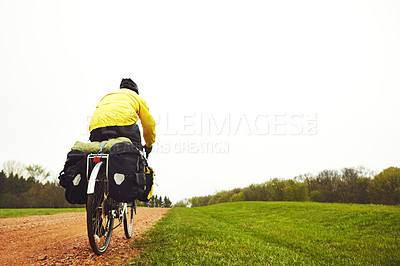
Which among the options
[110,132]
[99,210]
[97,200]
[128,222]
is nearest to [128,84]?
[110,132]

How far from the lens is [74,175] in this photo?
3320 millimetres

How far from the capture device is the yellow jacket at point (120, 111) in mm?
3797

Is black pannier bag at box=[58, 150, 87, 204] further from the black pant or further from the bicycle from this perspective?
the black pant

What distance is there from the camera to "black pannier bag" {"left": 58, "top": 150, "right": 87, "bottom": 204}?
3316mm

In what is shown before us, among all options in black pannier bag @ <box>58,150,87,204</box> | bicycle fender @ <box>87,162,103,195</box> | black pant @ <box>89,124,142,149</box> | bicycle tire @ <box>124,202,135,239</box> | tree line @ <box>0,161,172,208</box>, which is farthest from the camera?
tree line @ <box>0,161,172,208</box>

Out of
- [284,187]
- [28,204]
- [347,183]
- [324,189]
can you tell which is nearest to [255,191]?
[284,187]

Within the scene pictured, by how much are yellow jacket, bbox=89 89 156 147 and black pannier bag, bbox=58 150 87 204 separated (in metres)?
0.68

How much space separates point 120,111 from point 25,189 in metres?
67.2

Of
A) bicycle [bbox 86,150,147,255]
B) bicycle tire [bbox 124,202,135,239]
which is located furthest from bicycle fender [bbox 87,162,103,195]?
bicycle tire [bbox 124,202,135,239]

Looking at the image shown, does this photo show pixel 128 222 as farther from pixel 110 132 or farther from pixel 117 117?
pixel 117 117

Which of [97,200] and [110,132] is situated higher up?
[110,132]

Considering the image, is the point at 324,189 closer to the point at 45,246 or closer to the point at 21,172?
the point at 45,246

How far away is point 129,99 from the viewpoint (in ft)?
13.8

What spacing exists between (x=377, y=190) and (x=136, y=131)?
57689 mm
